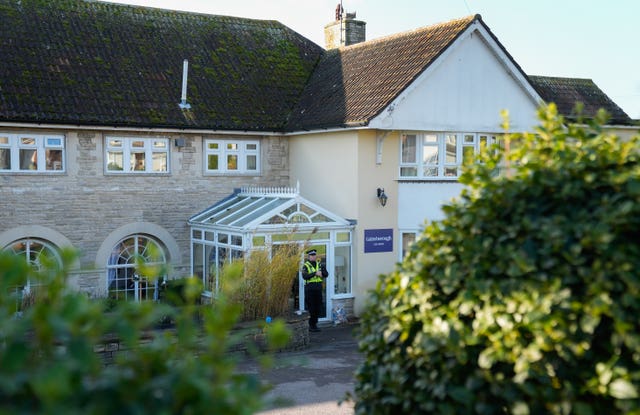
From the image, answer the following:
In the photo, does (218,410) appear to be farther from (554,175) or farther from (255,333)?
(255,333)

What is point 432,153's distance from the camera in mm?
20062

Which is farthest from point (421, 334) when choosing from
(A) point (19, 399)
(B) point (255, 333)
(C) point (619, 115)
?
(C) point (619, 115)

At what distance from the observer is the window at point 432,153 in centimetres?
1984

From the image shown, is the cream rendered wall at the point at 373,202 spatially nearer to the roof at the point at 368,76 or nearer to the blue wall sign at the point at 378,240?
the blue wall sign at the point at 378,240

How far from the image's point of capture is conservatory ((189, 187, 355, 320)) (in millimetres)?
17641

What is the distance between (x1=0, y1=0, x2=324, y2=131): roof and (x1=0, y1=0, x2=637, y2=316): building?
0.19ft

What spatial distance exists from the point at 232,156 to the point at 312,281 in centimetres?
549

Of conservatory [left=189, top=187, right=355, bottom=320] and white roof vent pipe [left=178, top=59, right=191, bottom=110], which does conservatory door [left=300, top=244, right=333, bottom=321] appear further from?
white roof vent pipe [left=178, top=59, right=191, bottom=110]

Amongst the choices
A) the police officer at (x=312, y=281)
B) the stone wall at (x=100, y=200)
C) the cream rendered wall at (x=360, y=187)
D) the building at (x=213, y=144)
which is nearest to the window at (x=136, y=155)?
the building at (x=213, y=144)

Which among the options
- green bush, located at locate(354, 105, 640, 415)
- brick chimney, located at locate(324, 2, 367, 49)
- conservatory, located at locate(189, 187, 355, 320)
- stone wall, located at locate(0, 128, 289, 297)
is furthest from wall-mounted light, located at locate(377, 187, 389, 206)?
green bush, located at locate(354, 105, 640, 415)

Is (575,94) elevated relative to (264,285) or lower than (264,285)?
Result: elevated

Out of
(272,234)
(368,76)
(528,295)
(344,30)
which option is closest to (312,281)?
(272,234)

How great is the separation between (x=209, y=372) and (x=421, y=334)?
1856 mm

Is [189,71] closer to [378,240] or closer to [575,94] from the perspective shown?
[378,240]
